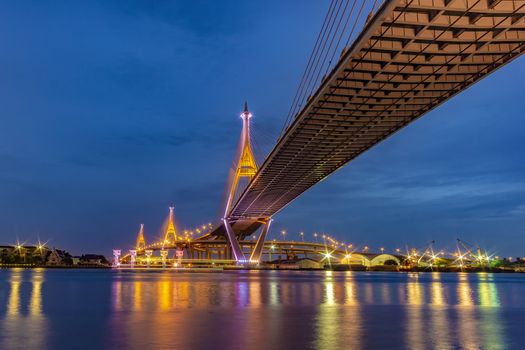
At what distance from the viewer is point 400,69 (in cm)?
2470

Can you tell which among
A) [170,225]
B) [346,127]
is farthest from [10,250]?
[346,127]

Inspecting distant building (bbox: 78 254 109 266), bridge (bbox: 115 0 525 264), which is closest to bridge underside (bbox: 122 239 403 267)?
distant building (bbox: 78 254 109 266)

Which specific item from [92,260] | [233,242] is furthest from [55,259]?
[233,242]

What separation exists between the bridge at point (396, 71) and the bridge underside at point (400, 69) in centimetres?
4

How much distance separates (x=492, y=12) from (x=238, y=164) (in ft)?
185

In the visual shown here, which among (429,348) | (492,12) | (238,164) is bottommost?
(429,348)

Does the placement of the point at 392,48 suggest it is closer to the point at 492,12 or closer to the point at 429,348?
the point at 492,12

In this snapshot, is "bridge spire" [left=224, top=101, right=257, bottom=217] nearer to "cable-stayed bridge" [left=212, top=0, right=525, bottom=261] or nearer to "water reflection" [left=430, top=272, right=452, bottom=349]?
"cable-stayed bridge" [left=212, top=0, right=525, bottom=261]

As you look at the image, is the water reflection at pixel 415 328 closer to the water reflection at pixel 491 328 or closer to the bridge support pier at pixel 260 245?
the water reflection at pixel 491 328

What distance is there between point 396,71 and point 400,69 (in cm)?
20

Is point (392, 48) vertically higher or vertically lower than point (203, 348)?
higher

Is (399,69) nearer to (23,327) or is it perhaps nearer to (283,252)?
(23,327)

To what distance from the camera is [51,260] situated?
144625 millimetres

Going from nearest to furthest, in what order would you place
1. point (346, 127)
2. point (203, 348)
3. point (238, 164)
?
point (203, 348), point (346, 127), point (238, 164)
